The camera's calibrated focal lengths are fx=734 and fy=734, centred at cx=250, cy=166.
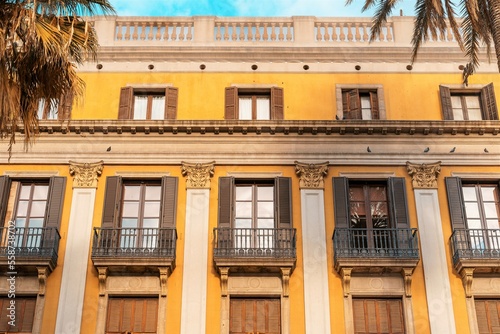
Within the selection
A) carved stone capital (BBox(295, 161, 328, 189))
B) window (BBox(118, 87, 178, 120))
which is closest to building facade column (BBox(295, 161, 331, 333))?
carved stone capital (BBox(295, 161, 328, 189))

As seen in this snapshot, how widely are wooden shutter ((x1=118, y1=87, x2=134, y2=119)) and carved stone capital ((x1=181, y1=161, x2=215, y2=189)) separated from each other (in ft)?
8.80

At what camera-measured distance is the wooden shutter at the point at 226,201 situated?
73.0 feet

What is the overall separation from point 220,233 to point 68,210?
4800 millimetres

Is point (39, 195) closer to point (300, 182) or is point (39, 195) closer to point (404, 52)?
point (300, 182)

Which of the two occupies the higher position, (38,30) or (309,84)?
(309,84)

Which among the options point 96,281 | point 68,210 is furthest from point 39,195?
point 96,281

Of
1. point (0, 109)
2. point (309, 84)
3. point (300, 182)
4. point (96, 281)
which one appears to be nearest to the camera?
point (0, 109)

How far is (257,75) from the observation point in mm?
→ 25094

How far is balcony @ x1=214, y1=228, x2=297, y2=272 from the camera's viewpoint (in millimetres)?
21047

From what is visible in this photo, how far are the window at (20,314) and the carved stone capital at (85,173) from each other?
386 centimetres

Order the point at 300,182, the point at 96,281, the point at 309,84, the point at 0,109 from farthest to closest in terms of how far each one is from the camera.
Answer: the point at 309,84, the point at 300,182, the point at 96,281, the point at 0,109

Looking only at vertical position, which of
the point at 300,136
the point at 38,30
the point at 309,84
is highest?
the point at 309,84

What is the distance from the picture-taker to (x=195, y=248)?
21.9 metres

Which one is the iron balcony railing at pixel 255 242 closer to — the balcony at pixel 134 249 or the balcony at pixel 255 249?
the balcony at pixel 255 249
